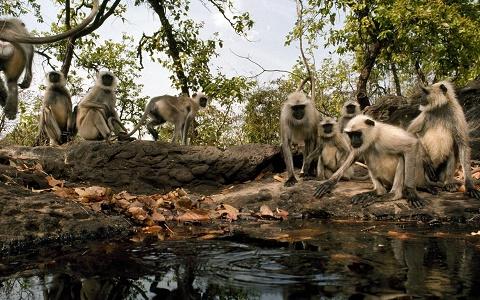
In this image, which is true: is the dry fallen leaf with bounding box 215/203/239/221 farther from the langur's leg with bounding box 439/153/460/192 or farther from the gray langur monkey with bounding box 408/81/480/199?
the langur's leg with bounding box 439/153/460/192

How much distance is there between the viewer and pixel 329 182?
252 inches

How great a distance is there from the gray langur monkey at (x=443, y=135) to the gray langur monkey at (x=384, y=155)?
1.68ft

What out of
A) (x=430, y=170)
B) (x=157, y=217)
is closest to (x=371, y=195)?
(x=430, y=170)

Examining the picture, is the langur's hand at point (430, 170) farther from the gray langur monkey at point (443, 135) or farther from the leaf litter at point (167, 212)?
the leaf litter at point (167, 212)

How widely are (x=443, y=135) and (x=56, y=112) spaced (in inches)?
278

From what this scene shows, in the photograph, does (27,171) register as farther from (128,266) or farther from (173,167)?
(128,266)

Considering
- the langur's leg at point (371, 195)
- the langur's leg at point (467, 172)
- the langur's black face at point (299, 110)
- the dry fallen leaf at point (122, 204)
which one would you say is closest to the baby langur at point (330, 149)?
the langur's black face at point (299, 110)

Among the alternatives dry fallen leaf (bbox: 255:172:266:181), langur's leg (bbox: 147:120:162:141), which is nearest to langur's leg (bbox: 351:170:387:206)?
dry fallen leaf (bbox: 255:172:266:181)

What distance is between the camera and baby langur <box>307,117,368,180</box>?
7.75 m

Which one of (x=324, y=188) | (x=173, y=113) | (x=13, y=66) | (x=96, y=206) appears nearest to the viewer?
(x=96, y=206)

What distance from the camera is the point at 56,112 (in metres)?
9.73

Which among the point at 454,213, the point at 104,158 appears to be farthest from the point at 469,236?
the point at 104,158

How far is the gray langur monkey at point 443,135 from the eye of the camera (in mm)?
6371

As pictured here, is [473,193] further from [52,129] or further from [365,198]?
[52,129]
